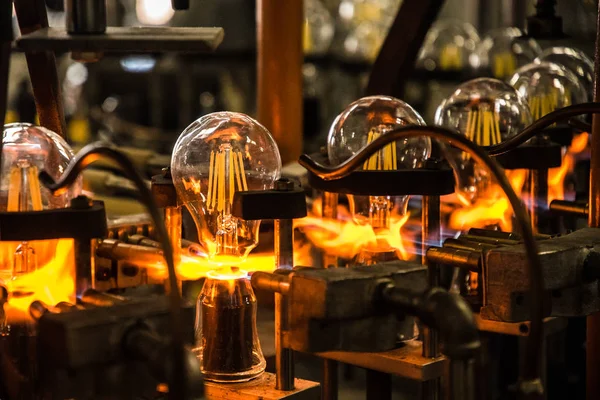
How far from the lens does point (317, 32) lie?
5367 millimetres

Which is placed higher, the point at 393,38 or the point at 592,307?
the point at 393,38

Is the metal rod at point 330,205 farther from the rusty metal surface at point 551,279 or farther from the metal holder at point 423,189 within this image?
the rusty metal surface at point 551,279

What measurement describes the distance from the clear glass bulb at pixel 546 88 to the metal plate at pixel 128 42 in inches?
51.1

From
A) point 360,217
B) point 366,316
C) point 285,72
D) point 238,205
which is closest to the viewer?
point 366,316

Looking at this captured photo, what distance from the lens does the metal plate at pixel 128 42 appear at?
3.83ft

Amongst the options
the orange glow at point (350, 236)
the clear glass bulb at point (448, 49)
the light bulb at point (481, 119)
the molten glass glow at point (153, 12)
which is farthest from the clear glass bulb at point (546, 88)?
the molten glass glow at point (153, 12)

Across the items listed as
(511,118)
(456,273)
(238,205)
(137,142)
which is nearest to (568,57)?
(511,118)

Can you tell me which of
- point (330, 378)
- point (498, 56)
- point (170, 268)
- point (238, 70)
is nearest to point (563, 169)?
point (330, 378)

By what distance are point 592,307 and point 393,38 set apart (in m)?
1.11

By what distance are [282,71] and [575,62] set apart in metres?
0.82

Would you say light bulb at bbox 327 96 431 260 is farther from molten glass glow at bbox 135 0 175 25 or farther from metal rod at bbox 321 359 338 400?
molten glass glow at bbox 135 0 175 25

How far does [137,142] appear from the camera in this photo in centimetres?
530

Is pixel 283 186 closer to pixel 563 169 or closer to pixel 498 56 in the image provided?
pixel 563 169

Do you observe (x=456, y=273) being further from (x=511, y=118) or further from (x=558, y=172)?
(x=558, y=172)
